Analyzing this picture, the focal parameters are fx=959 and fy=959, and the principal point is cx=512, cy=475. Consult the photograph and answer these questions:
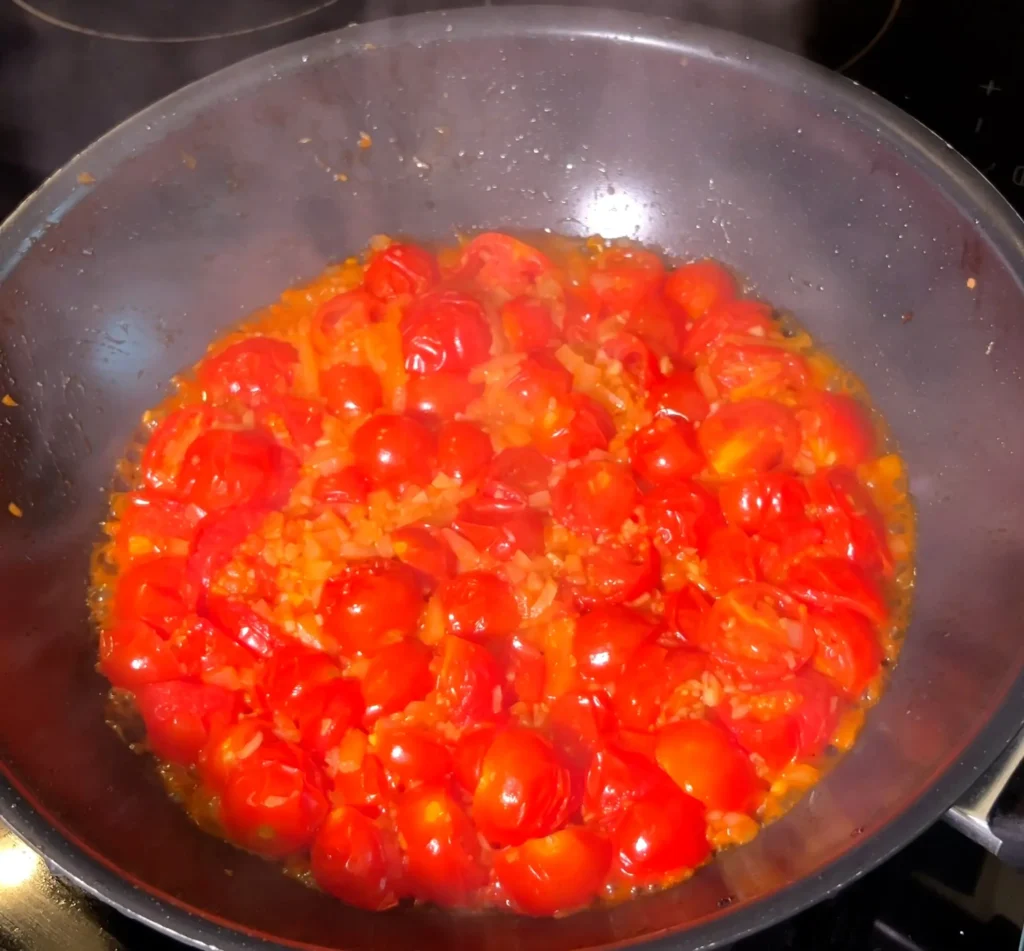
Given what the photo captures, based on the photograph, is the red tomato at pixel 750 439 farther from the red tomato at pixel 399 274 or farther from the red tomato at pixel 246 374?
the red tomato at pixel 246 374

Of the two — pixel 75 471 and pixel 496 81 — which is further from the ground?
pixel 496 81

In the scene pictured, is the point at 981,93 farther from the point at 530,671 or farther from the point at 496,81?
the point at 530,671

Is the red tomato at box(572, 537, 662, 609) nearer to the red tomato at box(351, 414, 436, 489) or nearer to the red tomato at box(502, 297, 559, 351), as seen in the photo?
the red tomato at box(351, 414, 436, 489)

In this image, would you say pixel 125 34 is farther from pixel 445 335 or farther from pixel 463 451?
pixel 463 451

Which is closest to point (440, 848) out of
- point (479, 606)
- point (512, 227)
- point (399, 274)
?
point (479, 606)

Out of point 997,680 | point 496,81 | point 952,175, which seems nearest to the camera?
point 997,680

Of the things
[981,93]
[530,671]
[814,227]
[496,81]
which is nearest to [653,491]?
[530,671]

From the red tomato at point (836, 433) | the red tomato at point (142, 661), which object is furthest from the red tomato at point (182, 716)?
the red tomato at point (836, 433)
